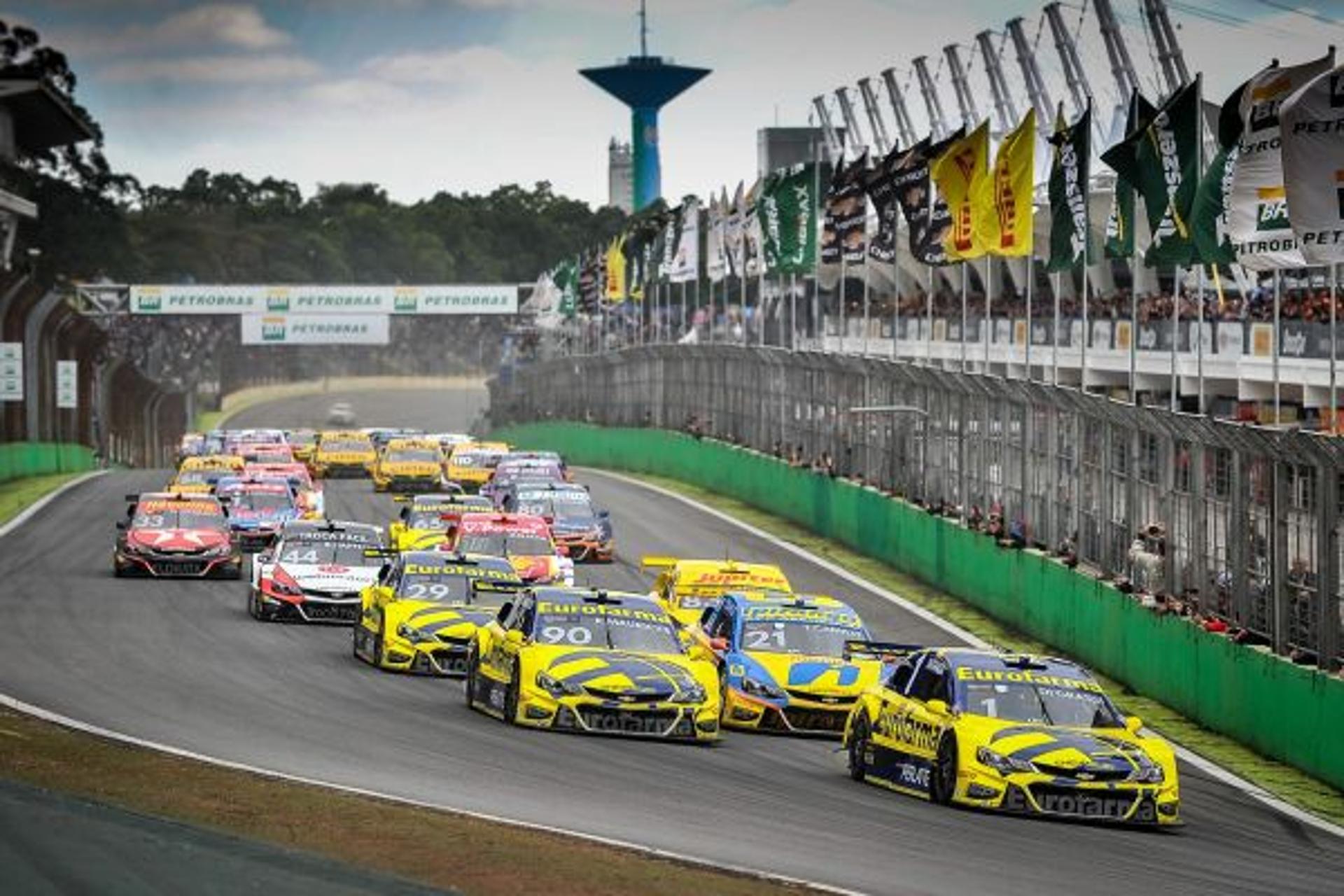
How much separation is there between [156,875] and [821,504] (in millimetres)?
41083

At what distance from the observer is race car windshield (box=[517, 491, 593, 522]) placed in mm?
47969

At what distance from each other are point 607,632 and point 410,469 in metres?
40.4

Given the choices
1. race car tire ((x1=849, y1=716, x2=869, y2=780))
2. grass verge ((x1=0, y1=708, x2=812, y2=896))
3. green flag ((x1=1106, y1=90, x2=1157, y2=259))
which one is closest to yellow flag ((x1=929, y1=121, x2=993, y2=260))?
green flag ((x1=1106, y1=90, x2=1157, y2=259))

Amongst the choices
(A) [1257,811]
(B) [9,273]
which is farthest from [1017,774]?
(B) [9,273]

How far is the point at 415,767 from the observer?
77.6 feet

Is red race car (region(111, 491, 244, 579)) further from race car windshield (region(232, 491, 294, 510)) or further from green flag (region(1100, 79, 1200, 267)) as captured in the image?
green flag (region(1100, 79, 1200, 267))

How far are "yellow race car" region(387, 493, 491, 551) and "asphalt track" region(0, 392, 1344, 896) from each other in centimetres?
414

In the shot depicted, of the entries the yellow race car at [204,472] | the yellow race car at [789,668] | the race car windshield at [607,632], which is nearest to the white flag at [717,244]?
the yellow race car at [204,472]

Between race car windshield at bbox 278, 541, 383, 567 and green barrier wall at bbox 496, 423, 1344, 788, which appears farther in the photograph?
race car windshield at bbox 278, 541, 383, 567

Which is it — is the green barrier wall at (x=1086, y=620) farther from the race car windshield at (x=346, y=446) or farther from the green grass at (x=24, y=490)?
the green grass at (x=24, y=490)

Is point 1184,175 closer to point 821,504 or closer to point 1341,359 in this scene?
point 1341,359

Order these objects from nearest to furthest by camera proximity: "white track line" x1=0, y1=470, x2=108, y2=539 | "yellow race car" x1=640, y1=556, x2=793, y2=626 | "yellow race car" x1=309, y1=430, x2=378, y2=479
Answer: "yellow race car" x1=640, y1=556, x2=793, y2=626
"white track line" x1=0, y1=470, x2=108, y2=539
"yellow race car" x1=309, y1=430, x2=378, y2=479

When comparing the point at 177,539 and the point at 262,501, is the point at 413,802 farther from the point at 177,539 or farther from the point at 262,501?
the point at 262,501

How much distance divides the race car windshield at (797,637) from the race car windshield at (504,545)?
37.1ft
